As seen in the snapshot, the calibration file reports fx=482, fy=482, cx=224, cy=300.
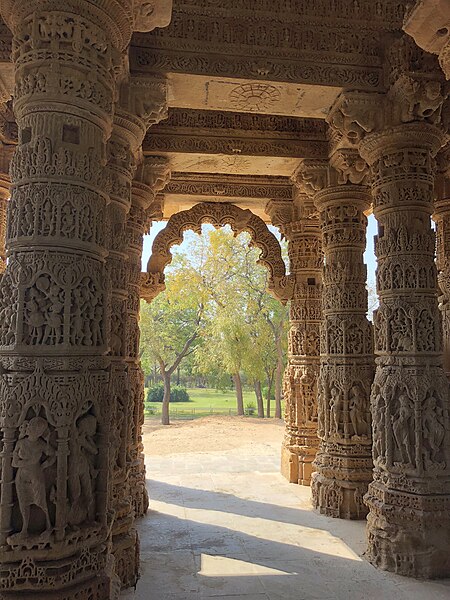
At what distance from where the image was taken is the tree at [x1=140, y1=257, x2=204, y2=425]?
69.2ft

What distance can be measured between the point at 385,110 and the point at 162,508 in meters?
6.33

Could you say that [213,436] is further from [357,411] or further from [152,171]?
[152,171]

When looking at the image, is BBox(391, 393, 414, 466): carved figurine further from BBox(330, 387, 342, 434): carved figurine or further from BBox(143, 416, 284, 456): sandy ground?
BBox(143, 416, 284, 456): sandy ground

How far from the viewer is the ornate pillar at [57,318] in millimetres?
2812

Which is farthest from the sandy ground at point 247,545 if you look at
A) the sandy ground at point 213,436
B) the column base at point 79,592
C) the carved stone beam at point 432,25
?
the carved stone beam at point 432,25

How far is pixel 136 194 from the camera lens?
22.6ft

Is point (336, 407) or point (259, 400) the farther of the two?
point (259, 400)

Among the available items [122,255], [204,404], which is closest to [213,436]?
[122,255]

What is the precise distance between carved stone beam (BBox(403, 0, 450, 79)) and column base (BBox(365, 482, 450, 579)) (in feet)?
13.1

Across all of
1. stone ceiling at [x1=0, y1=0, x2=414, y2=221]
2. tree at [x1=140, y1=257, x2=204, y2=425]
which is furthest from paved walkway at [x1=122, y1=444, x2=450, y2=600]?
tree at [x1=140, y1=257, x2=204, y2=425]

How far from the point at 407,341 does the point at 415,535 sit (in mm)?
1940

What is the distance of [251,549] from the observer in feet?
18.7

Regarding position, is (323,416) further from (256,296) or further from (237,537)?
(256,296)

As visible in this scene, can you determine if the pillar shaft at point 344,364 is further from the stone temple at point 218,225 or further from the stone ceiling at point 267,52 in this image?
the stone ceiling at point 267,52
